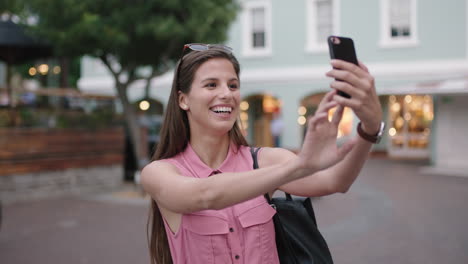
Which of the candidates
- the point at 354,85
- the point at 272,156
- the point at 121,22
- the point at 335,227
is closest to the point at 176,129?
the point at 272,156

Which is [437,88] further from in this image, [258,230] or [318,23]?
[258,230]

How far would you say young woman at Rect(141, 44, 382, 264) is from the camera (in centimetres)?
124

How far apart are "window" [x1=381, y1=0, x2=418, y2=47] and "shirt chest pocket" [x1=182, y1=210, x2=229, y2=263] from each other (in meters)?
17.1

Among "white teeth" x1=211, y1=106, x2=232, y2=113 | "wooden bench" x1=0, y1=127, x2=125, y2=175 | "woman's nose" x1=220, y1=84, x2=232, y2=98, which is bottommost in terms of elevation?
"wooden bench" x1=0, y1=127, x2=125, y2=175

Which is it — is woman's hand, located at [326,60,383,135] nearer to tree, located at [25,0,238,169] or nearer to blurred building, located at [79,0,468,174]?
tree, located at [25,0,238,169]

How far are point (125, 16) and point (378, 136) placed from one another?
925cm

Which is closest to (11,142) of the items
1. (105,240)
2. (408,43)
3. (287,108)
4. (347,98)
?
(105,240)

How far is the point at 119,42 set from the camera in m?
9.69

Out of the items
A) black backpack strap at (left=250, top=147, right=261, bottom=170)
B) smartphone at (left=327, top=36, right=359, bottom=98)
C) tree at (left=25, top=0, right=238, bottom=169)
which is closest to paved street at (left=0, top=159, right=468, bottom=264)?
tree at (left=25, top=0, right=238, bottom=169)

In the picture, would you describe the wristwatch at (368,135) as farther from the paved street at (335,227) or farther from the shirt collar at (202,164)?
the paved street at (335,227)

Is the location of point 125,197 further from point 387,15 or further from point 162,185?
point 387,15

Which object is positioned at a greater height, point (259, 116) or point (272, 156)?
point (272, 156)

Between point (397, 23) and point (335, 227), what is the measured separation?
40.7ft

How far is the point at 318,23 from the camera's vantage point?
730 inches
